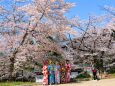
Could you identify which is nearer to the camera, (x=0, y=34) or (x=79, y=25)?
(x=0, y=34)

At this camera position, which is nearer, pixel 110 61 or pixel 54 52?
pixel 54 52

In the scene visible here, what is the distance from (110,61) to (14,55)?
47.3 ft

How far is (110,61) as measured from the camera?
119 ft

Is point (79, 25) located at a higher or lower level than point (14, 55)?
higher

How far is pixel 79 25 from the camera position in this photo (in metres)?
35.9

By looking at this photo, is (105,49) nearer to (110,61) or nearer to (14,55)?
(110,61)

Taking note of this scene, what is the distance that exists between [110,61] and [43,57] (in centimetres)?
1127

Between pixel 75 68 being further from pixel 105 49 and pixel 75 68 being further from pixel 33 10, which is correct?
pixel 33 10

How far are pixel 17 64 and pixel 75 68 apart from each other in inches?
392

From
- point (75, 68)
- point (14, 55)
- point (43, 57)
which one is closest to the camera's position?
point (14, 55)

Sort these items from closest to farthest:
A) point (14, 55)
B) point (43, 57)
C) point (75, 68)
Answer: point (14, 55) → point (43, 57) → point (75, 68)

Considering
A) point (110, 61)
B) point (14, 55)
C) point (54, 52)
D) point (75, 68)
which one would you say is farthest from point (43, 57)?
point (110, 61)

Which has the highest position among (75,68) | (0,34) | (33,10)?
(33,10)

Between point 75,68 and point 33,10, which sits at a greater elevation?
point 33,10
